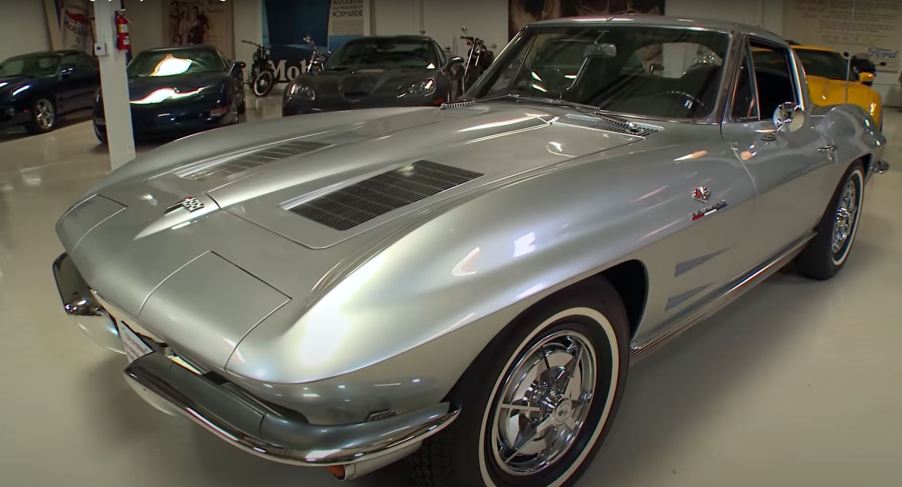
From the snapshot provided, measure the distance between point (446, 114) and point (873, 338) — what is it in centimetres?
204

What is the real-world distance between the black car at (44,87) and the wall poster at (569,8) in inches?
251

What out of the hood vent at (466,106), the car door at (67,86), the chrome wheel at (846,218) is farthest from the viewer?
the car door at (67,86)

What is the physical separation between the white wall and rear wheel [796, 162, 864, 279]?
11706 millimetres

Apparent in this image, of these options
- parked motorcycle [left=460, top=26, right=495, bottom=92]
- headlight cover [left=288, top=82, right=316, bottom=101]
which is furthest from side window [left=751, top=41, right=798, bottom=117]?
parked motorcycle [left=460, top=26, right=495, bottom=92]

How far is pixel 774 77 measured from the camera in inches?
128

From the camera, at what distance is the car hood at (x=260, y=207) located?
4.79 ft

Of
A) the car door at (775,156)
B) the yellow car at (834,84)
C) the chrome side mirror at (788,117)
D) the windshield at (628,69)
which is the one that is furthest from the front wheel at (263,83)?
the chrome side mirror at (788,117)

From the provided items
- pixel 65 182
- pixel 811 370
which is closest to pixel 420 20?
pixel 65 182

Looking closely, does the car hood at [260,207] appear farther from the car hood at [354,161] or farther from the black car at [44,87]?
the black car at [44,87]

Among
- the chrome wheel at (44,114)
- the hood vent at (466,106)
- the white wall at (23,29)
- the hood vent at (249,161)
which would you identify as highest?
the white wall at (23,29)

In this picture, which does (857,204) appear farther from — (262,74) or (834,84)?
(262,74)

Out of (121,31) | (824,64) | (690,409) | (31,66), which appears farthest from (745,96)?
(31,66)

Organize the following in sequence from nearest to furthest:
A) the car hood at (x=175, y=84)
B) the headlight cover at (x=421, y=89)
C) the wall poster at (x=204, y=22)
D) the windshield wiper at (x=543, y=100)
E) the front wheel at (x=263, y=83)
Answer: the windshield wiper at (x=543, y=100)
the headlight cover at (x=421, y=89)
the car hood at (x=175, y=84)
the front wheel at (x=263, y=83)
the wall poster at (x=204, y=22)

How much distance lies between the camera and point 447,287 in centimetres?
142
